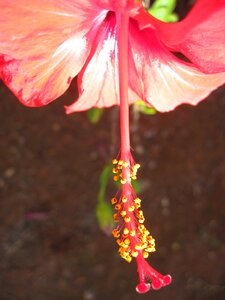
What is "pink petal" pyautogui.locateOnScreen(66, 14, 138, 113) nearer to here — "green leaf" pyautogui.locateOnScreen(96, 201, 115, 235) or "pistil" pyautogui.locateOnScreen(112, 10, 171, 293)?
"pistil" pyautogui.locateOnScreen(112, 10, 171, 293)

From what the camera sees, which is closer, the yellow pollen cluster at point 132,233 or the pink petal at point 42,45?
the pink petal at point 42,45

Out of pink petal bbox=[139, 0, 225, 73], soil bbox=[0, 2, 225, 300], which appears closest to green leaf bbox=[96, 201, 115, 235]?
soil bbox=[0, 2, 225, 300]

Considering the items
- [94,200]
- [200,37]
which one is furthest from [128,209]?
[94,200]

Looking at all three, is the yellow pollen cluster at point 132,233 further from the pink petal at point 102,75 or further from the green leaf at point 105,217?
the green leaf at point 105,217

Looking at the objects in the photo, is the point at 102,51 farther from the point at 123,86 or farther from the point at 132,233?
the point at 132,233

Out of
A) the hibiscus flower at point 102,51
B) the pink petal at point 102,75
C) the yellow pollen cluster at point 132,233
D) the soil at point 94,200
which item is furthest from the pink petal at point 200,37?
the soil at point 94,200

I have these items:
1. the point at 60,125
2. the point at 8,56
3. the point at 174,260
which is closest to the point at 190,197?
the point at 174,260

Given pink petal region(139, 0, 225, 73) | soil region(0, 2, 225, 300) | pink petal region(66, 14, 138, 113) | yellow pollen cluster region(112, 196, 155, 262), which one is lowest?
soil region(0, 2, 225, 300)
